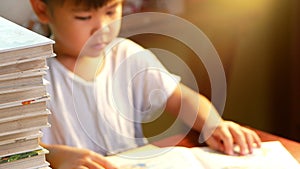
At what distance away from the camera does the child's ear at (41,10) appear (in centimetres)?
131

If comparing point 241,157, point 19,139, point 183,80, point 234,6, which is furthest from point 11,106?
point 234,6

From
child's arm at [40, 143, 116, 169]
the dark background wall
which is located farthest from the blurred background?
child's arm at [40, 143, 116, 169]

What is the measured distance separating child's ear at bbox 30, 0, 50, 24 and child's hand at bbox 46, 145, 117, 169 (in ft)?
1.18

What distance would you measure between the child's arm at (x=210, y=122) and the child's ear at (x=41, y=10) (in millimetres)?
337

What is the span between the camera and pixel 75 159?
1019 mm

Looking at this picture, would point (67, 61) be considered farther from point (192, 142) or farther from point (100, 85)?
point (192, 142)

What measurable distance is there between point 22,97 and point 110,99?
683 millimetres

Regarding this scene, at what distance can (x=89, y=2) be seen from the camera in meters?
1.29

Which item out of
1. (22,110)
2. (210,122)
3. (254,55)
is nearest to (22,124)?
(22,110)

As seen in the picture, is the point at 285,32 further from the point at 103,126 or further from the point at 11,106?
the point at 11,106

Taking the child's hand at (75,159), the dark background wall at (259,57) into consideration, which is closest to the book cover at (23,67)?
the child's hand at (75,159)

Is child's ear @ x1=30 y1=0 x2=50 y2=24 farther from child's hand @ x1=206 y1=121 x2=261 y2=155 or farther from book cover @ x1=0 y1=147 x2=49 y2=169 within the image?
book cover @ x1=0 y1=147 x2=49 y2=169

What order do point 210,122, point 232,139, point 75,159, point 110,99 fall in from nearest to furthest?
1. point 75,159
2. point 232,139
3. point 210,122
4. point 110,99

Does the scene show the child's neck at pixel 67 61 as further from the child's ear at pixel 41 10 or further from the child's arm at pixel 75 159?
the child's arm at pixel 75 159
